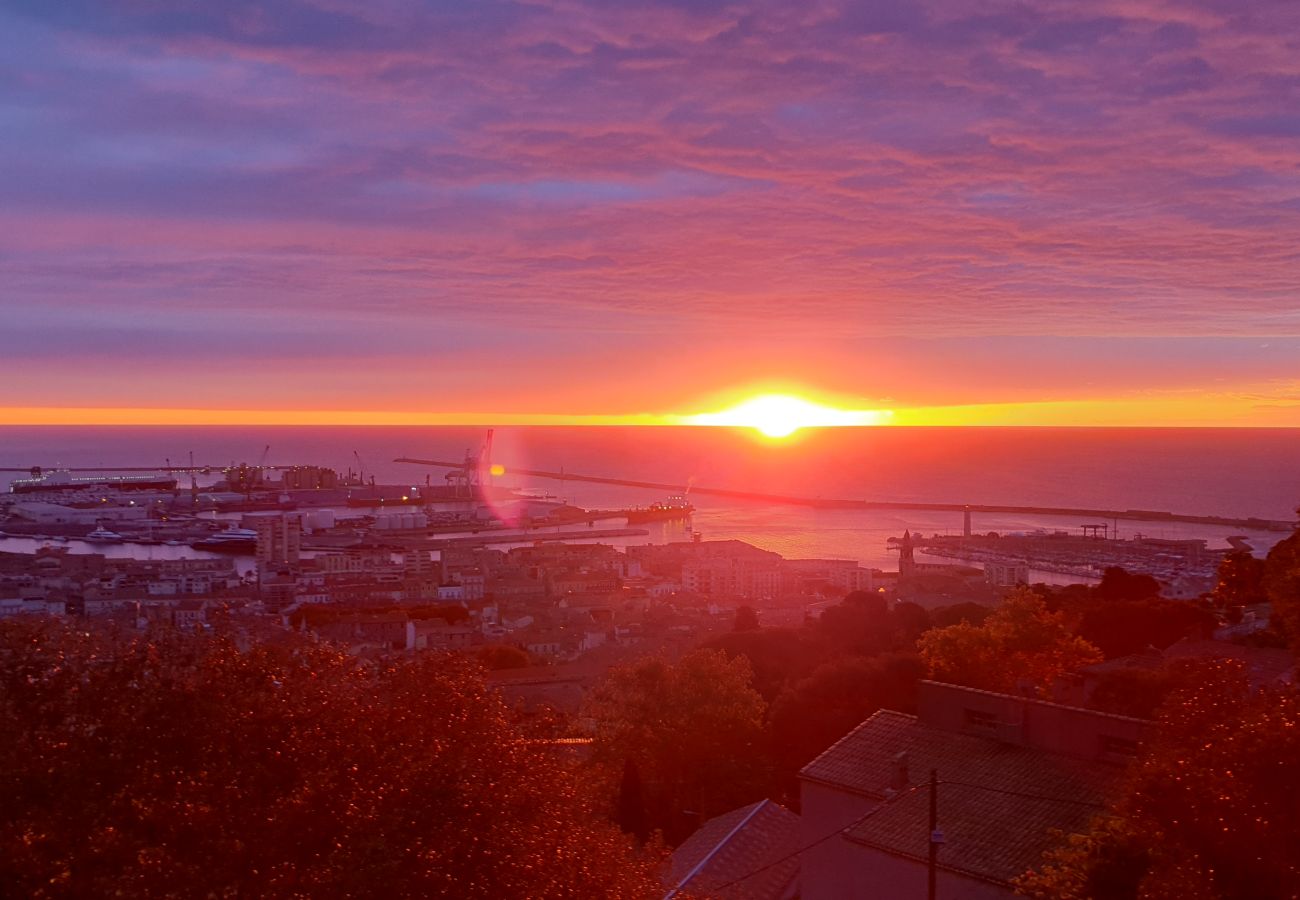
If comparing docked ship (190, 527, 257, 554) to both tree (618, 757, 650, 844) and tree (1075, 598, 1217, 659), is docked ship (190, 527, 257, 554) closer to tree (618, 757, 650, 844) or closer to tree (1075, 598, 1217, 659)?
tree (1075, 598, 1217, 659)

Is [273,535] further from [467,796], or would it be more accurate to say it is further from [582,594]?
[467,796]

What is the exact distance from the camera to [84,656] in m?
3.15

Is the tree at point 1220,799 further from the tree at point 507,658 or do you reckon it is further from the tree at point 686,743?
the tree at point 507,658

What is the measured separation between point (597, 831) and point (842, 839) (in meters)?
1.96

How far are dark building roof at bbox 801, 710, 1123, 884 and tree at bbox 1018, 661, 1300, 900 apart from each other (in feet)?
4.48

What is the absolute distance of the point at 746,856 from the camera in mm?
5699

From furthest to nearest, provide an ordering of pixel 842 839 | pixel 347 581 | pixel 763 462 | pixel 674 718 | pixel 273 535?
pixel 763 462 < pixel 273 535 < pixel 347 581 < pixel 674 718 < pixel 842 839

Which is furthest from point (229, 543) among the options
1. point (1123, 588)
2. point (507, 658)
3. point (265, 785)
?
point (265, 785)

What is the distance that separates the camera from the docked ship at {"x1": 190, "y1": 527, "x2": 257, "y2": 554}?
41.0m

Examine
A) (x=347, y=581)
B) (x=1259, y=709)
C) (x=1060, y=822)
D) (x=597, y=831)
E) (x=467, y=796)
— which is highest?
(x=1259, y=709)

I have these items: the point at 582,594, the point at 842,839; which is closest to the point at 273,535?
the point at 582,594

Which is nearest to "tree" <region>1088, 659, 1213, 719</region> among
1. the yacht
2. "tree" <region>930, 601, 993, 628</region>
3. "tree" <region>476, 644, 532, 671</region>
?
"tree" <region>930, 601, 993, 628</region>

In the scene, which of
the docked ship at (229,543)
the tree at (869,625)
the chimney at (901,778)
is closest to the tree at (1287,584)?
the chimney at (901,778)

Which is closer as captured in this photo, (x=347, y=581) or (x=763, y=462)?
(x=347, y=581)
